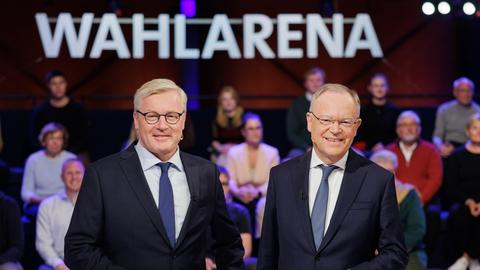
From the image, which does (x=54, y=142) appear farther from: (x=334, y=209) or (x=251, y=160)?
(x=334, y=209)

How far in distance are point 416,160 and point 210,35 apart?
263cm

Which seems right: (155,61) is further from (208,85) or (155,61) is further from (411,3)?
(411,3)

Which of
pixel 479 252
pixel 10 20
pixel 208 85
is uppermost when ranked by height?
pixel 10 20

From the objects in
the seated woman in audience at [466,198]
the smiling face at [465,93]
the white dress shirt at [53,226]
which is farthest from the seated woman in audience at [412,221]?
the smiling face at [465,93]

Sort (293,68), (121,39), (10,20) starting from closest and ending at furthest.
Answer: (121,39)
(10,20)
(293,68)

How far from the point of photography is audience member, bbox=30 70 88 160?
7.86 meters

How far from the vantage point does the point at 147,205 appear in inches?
126

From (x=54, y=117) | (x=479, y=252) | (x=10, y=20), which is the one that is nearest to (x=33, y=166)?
(x=54, y=117)

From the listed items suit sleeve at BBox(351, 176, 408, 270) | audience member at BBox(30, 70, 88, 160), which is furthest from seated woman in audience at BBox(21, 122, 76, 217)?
suit sleeve at BBox(351, 176, 408, 270)

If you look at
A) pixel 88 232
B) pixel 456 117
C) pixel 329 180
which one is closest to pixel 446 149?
pixel 456 117

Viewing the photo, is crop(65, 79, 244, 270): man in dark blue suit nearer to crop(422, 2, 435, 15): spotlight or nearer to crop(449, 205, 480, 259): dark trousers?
crop(449, 205, 480, 259): dark trousers

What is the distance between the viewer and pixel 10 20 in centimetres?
947

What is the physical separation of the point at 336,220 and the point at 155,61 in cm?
682

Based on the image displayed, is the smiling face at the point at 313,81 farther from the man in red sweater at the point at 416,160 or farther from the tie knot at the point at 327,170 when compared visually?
the tie knot at the point at 327,170
